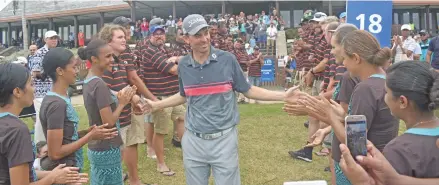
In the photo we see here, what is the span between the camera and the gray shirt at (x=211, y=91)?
3.61 m

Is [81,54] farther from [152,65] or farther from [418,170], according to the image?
[418,170]

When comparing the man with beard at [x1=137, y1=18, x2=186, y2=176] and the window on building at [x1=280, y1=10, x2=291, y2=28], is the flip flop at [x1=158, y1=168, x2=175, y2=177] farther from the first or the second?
the window on building at [x1=280, y1=10, x2=291, y2=28]

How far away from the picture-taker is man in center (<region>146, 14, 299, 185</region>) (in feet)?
11.8

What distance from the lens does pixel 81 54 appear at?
12.8 ft

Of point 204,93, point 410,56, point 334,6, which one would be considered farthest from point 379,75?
point 334,6

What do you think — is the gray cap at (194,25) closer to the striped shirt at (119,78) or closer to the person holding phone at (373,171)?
the striped shirt at (119,78)

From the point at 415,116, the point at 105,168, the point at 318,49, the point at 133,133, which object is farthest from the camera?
the point at 318,49

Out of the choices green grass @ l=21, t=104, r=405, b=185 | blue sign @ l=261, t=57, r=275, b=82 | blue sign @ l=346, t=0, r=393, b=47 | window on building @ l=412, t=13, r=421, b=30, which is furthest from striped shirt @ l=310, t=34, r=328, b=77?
window on building @ l=412, t=13, r=421, b=30

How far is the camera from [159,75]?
6047 mm

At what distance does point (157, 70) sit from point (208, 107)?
2558 mm

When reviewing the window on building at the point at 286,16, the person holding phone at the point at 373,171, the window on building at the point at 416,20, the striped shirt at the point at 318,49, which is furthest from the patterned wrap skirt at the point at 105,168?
the window on building at the point at 416,20

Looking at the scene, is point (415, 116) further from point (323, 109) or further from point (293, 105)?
point (293, 105)

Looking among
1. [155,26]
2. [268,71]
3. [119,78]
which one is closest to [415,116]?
[119,78]

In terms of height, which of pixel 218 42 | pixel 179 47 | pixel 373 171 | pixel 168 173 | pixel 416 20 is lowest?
pixel 168 173
